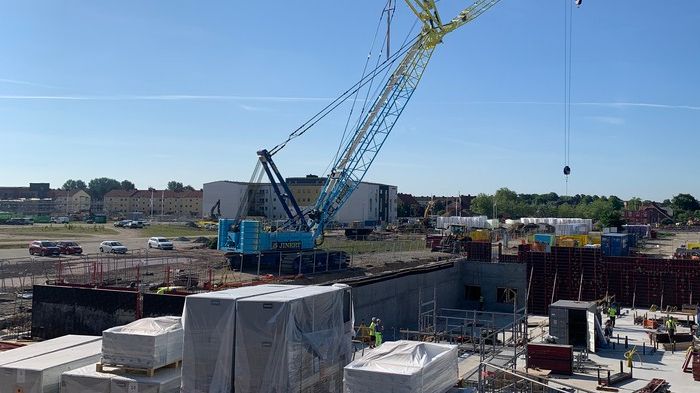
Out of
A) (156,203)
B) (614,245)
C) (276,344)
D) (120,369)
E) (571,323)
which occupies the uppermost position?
(156,203)

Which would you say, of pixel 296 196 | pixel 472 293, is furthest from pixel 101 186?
pixel 472 293

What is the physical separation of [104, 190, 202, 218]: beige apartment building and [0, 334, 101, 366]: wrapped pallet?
129 m

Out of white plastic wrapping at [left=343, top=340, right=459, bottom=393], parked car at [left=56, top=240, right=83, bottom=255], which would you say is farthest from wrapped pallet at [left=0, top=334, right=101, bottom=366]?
parked car at [left=56, top=240, right=83, bottom=255]

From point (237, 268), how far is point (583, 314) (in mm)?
17335

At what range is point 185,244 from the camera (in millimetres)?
52781

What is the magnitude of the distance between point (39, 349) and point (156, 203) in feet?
462

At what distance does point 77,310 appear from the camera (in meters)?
19.4

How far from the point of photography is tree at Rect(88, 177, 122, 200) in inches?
7452

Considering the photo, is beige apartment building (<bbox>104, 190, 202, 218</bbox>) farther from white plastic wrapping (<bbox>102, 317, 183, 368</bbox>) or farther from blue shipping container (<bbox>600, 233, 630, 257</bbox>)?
white plastic wrapping (<bbox>102, 317, 183, 368</bbox>)

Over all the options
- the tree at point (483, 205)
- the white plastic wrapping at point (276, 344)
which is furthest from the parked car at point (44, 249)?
the tree at point (483, 205)

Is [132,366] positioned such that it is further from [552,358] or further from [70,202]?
[70,202]

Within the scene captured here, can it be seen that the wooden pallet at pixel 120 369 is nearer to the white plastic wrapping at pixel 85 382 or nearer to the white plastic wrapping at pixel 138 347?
the white plastic wrapping at pixel 138 347

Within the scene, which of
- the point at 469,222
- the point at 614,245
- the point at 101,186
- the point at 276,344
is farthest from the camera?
the point at 101,186

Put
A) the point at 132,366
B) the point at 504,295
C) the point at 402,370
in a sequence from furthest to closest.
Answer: the point at 504,295, the point at 132,366, the point at 402,370
